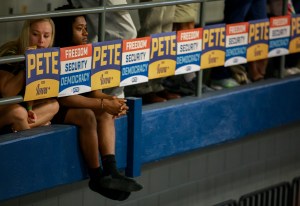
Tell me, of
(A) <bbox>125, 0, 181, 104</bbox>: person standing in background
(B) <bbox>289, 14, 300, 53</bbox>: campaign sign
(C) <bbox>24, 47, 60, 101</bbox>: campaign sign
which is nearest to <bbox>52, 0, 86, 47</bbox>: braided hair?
(C) <bbox>24, 47, 60, 101</bbox>: campaign sign

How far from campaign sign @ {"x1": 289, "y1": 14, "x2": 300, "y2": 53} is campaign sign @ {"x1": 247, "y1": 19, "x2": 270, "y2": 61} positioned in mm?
372

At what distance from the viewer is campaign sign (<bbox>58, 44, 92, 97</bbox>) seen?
7315 mm

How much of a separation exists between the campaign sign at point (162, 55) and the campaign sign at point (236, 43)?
734 millimetres

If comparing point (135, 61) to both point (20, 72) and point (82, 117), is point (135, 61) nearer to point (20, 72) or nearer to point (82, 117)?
point (82, 117)

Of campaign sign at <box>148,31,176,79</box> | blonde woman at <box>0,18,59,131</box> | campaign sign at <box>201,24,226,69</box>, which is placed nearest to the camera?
blonde woman at <box>0,18,59,131</box>

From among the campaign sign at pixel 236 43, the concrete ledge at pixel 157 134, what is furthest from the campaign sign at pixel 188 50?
the campaign sign at pixel 236 43

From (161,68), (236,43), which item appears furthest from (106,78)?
(236,43)

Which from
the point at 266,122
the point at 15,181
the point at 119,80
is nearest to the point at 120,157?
the point at 119,80

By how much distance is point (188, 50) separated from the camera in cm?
838

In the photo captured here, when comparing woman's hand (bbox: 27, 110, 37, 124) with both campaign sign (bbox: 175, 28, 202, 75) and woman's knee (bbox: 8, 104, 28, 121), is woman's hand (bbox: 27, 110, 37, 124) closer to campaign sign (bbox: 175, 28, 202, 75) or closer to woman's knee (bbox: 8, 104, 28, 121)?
woman's knee (bbox: 8, 104, 28, 121)

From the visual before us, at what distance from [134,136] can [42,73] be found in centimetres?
110

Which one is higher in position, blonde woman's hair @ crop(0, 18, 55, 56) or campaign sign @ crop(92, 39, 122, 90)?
blonde woman's hair @ crop(0, 18, 55, 56)

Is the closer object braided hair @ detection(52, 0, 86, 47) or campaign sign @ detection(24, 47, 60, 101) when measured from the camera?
campaign sign @ detection(24, 47, 60, 101)

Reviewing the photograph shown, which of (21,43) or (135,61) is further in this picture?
(135,61)
